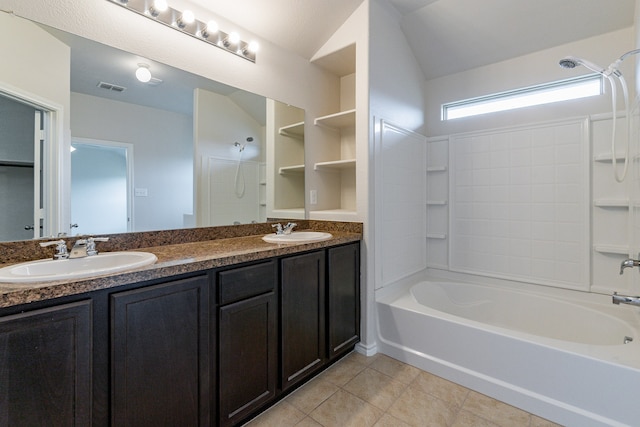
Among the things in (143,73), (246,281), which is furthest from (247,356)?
(143,73)

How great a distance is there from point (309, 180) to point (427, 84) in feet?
5.35

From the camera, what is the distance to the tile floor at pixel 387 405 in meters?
1.54

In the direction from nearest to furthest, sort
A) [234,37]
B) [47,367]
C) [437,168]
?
1. [47,367]
2. [234,37]
3. [437,168]

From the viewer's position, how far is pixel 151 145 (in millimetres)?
1703

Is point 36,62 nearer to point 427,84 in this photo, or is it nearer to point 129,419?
→ point 129,419

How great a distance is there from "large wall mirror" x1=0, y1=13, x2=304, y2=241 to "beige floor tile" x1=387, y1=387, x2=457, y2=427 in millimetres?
1519

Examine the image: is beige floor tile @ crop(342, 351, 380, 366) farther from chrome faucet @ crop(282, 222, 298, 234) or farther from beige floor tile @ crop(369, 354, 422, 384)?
chrome faucet @ crop(282, 222, 298, 234)

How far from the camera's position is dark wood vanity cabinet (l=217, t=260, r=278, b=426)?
1.35m

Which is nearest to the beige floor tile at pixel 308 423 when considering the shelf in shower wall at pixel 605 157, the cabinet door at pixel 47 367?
the cabinet door at pixel 47 367

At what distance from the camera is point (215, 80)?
1941mm

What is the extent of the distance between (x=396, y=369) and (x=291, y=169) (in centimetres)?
170

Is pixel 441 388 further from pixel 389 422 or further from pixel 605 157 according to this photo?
pixel 605 157

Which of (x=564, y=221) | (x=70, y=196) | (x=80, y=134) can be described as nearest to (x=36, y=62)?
(x=80, y=134)

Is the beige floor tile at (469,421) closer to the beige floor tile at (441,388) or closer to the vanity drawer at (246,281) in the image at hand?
Answer: the beige floor tile at (441,388)
